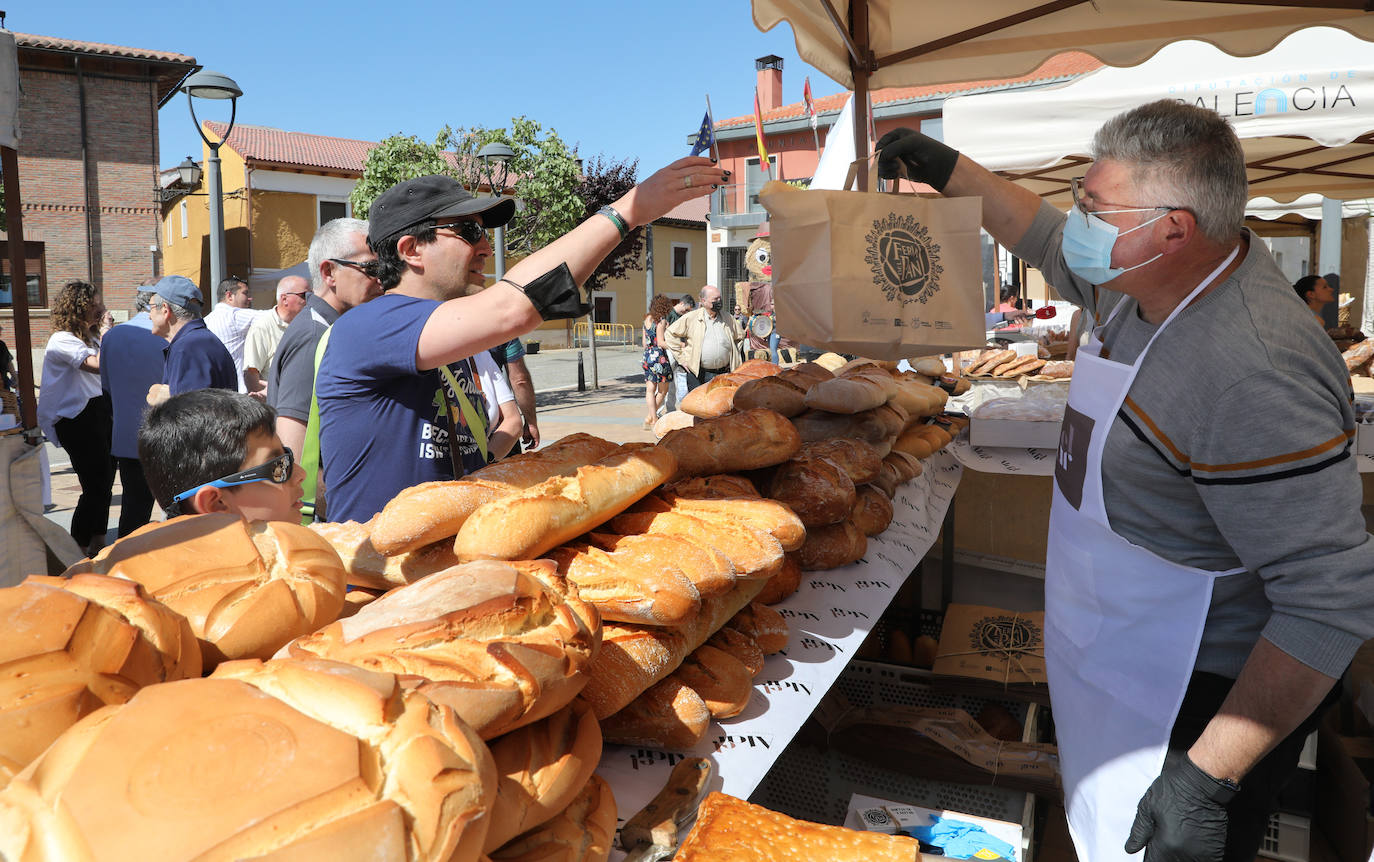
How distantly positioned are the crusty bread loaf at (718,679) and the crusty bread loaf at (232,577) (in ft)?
2.42

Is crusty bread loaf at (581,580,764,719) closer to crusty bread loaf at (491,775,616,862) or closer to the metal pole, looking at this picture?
crusty bread loaf at (491,775,616,862)

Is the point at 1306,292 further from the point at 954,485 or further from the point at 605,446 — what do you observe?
the point at 605,446

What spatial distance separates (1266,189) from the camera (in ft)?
22.1

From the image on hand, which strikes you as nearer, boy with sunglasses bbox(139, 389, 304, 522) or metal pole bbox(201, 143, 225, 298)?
boy with sunglasses bbox(139, 389, 304, 522)

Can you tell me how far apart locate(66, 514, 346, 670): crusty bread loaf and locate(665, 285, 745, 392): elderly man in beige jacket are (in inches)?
394

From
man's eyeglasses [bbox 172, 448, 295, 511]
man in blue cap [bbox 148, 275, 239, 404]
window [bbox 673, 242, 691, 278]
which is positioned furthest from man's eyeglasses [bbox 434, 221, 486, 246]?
window [bbox 673, 242, 691, 278]

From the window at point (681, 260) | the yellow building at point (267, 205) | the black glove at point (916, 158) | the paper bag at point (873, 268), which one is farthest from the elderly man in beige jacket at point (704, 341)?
the window at point (681, 260)

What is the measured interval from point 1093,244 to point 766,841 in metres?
1.37

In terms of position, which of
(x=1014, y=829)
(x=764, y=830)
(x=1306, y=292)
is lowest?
(x=1014, y=829)

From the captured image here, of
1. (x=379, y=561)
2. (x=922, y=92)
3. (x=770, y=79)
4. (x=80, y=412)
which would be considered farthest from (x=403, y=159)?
(x=379, y=561)

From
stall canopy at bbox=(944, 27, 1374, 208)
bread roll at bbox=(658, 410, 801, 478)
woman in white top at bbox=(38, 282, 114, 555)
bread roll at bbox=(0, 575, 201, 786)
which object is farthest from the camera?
woman in white top at bbox=(38, 282, 114, 555)

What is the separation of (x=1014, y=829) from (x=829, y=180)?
2.12m

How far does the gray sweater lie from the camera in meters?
1.49

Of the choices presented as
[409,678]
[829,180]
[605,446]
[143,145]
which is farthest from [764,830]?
[143,145]
